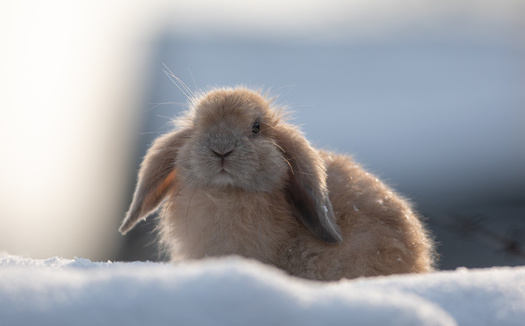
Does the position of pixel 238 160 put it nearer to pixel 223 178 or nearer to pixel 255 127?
pixel 223 178

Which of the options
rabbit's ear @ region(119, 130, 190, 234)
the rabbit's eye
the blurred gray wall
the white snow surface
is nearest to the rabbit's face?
the rabbit's eye

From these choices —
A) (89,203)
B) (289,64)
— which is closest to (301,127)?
(89,203)

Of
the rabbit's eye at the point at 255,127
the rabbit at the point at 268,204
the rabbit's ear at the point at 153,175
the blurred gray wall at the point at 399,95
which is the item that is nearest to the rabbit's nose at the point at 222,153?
the rabbit at the point at 268,204

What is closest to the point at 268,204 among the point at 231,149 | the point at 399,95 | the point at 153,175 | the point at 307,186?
the point at 307,186

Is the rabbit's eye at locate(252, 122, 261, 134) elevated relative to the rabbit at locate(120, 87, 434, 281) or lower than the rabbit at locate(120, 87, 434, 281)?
elevated

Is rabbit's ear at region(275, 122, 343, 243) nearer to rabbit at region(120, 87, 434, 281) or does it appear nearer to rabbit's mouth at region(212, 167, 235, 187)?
rabbit at region(120, 87, 434, 281)

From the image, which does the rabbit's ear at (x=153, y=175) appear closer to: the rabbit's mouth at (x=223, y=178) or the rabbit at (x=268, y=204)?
the rabbit at (x=268, y=204)
